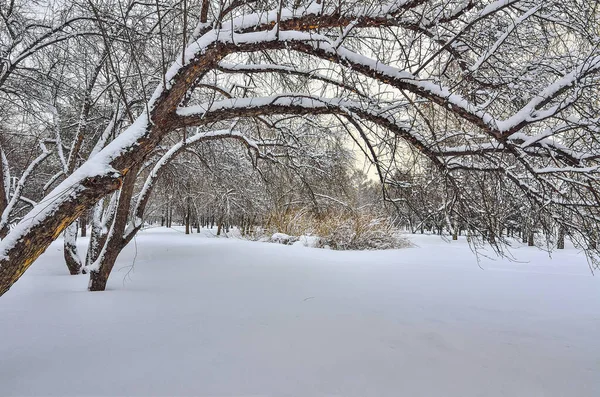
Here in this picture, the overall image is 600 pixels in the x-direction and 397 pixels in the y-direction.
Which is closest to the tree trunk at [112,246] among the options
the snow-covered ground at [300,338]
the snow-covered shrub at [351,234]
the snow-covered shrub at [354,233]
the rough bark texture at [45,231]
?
the snow-covered ground at [300,338]

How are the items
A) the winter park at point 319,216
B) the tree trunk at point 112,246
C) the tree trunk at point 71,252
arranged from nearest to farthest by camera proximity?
the winter park at point 319,216, the tree trunk at point 112,246, the tree trunk at point 71,252

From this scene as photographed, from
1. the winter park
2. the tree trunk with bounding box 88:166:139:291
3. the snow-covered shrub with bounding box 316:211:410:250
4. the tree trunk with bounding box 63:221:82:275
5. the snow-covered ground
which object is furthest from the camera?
the snow-covered shrub with bounding box 316:211:410:250

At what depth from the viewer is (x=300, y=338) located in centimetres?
218

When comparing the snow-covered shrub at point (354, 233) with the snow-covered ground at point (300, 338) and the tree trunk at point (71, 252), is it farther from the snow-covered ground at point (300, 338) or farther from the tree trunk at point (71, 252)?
the tree trunk at point (71, 252)

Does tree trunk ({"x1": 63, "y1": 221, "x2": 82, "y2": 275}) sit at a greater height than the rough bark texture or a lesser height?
lesser

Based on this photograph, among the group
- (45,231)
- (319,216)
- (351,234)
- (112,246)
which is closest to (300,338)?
(45,231)

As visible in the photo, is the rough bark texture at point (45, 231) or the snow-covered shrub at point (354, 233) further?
the snow-covered shrub at point (354, 233)

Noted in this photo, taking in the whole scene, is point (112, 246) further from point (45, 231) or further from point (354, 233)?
point (354, 233)

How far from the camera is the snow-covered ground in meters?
1.61

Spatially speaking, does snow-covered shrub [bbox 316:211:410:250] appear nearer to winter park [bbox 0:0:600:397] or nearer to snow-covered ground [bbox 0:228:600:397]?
winter park [bbox 0:0:600:397]

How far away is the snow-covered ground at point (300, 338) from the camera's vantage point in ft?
5.27

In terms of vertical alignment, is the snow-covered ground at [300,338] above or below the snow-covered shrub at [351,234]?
below

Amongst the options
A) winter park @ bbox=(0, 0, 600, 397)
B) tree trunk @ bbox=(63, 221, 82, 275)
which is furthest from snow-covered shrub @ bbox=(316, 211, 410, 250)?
tree trunk @ bbox=(63, 221, 82, 275)

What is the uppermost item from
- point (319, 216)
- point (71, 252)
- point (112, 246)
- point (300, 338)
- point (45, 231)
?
point (319, 216)
